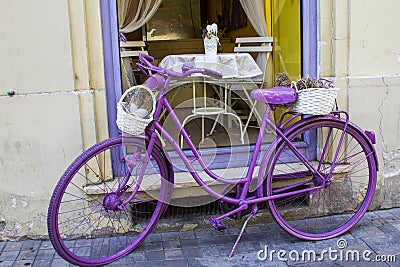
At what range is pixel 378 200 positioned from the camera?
12.9ft

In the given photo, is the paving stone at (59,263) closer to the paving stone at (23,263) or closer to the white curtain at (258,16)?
the paving stone at (23,263)

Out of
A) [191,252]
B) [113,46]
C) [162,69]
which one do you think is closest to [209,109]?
[113,46]

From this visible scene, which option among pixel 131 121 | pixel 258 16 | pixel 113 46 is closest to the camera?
pixel 131 121

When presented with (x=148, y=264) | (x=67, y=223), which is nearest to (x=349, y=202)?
(x=148, y=264)

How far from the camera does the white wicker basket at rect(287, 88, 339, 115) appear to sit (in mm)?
3146

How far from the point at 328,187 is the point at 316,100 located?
905mm

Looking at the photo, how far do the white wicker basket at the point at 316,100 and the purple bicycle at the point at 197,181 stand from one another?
3.2 inches

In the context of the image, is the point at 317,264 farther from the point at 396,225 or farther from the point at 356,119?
the point at 356,119

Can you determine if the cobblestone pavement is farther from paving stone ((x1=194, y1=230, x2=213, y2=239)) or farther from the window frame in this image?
the window frame

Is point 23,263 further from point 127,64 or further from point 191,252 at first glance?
point 127,64

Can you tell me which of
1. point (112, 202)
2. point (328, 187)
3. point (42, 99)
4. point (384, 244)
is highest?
point (42, 99)

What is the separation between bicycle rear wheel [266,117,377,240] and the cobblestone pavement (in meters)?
0.18

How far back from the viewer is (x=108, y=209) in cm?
313

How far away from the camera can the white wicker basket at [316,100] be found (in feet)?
10.3
